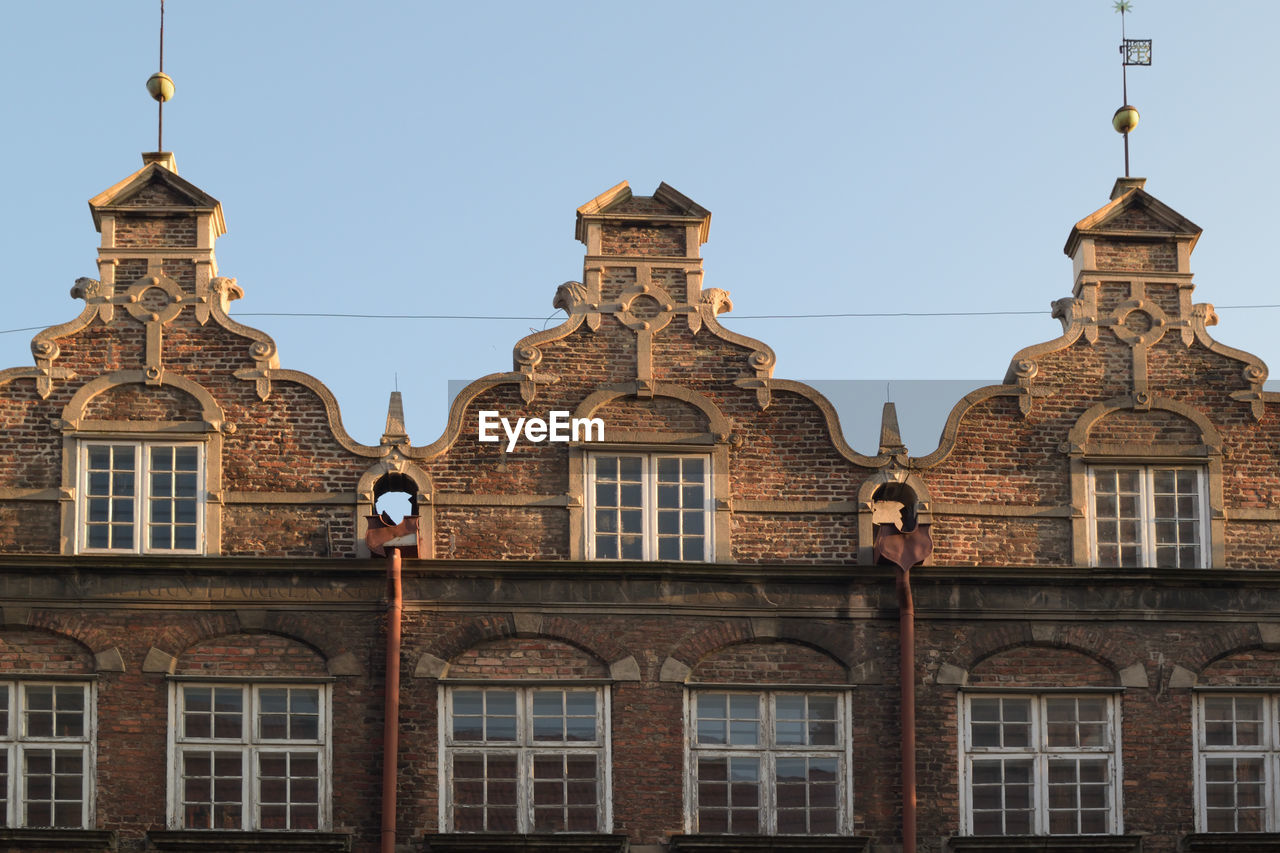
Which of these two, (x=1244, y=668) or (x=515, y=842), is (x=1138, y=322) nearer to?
(x=1244, y=668)

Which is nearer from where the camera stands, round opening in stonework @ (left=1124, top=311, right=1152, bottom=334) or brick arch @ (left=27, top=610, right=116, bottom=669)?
brick arch @ (left=27, top=610, right=116, bottom=669)

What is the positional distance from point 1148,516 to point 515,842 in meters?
7.89

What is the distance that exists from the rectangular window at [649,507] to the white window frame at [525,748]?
1.63 meters

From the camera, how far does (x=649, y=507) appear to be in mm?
26656

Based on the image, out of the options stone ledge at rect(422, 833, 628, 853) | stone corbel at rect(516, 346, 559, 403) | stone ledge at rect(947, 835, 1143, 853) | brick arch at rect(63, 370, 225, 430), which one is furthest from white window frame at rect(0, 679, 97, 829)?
stone ledge at rect(947, 835, 1143, 853)

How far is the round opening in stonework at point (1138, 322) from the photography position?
91.2ft

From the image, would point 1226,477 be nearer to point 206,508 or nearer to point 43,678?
point 206,508

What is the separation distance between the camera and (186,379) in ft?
88.0

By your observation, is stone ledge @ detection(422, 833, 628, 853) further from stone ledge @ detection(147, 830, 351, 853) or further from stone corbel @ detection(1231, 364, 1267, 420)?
stone corbel @ detection(1231, 364, 1267, 420)

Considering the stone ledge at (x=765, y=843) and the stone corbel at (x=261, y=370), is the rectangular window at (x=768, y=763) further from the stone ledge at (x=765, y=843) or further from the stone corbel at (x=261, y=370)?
the stone corbel at (x=261, y=370)

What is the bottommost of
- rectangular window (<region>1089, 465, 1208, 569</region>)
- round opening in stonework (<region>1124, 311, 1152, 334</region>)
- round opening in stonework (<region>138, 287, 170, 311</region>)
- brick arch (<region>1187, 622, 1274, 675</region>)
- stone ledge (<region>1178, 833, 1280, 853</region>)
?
stone ledge (<region>1178, 833, 1280, 853</region>)

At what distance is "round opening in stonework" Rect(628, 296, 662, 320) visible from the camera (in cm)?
2739

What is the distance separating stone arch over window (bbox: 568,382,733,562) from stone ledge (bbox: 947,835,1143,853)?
394cm

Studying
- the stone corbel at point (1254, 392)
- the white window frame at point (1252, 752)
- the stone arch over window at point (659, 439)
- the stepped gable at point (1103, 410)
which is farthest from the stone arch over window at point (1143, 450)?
the stone arch over window at point (659, 439)
